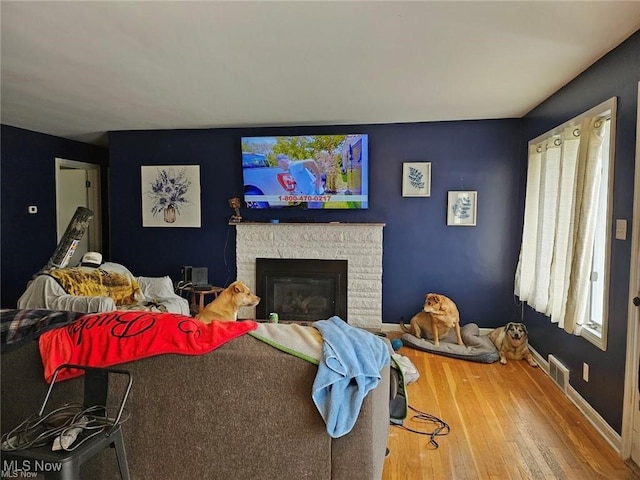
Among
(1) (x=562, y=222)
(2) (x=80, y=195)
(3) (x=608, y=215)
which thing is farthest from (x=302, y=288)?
(2) (x=80, y=195)

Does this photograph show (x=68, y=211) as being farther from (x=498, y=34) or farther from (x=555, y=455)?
(x=555, y=455)

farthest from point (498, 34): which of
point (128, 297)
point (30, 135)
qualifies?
point (30, 135)

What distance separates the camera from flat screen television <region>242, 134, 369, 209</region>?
4.68m

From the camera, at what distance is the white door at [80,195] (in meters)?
5.63

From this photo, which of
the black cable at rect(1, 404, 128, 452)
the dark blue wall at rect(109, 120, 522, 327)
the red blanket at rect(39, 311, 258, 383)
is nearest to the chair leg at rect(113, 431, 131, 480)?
the black cable at rect(1, 404, 128, 452)

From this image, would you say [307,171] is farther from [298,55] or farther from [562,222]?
[562,222]

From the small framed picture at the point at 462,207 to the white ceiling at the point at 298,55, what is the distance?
863mm

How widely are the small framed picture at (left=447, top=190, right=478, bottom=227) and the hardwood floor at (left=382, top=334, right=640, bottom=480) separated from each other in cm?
168

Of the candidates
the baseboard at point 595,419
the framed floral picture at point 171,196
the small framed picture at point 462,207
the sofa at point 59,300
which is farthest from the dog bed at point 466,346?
the framed floral picture at point 171,196

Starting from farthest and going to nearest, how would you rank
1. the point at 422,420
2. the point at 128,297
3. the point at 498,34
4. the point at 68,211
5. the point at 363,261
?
1. the point at 68,211
2. the point at 363,261
3. the point at 128,297
4. the point at 422,420
5. the point at 498,34

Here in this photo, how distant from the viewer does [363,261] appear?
4.82 meters

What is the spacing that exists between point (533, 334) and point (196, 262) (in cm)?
381

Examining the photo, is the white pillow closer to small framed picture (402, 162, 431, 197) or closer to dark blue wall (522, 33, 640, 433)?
small framed picture (402, 162, 431, 197)

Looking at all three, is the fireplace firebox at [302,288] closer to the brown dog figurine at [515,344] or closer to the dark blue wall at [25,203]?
the brown dog figurine at [515,344]
